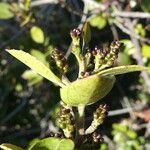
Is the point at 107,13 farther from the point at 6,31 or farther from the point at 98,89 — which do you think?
the point at 98,89

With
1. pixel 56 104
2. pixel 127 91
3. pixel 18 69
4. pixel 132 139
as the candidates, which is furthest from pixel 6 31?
pixel 132 139

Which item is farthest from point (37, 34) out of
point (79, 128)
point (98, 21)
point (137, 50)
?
point (79, 128)

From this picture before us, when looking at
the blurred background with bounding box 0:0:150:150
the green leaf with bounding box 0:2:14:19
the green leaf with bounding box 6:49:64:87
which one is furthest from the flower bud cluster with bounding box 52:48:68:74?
the green leaf with bounding box 0:2:14:19

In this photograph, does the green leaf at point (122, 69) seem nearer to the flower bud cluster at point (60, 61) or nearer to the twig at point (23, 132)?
the flower bud cluster at point (60, 61)

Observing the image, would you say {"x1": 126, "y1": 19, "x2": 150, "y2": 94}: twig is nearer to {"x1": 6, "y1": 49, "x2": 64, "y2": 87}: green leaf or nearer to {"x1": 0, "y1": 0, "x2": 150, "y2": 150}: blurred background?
{"x1": 0, "y1": 0, "x2": 150, "y2": 150}: blurred background

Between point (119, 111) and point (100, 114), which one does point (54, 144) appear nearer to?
point (100, 114)

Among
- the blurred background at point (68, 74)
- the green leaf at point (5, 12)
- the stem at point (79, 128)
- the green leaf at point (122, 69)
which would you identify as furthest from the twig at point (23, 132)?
A: the green leaf at point (122, 69)
